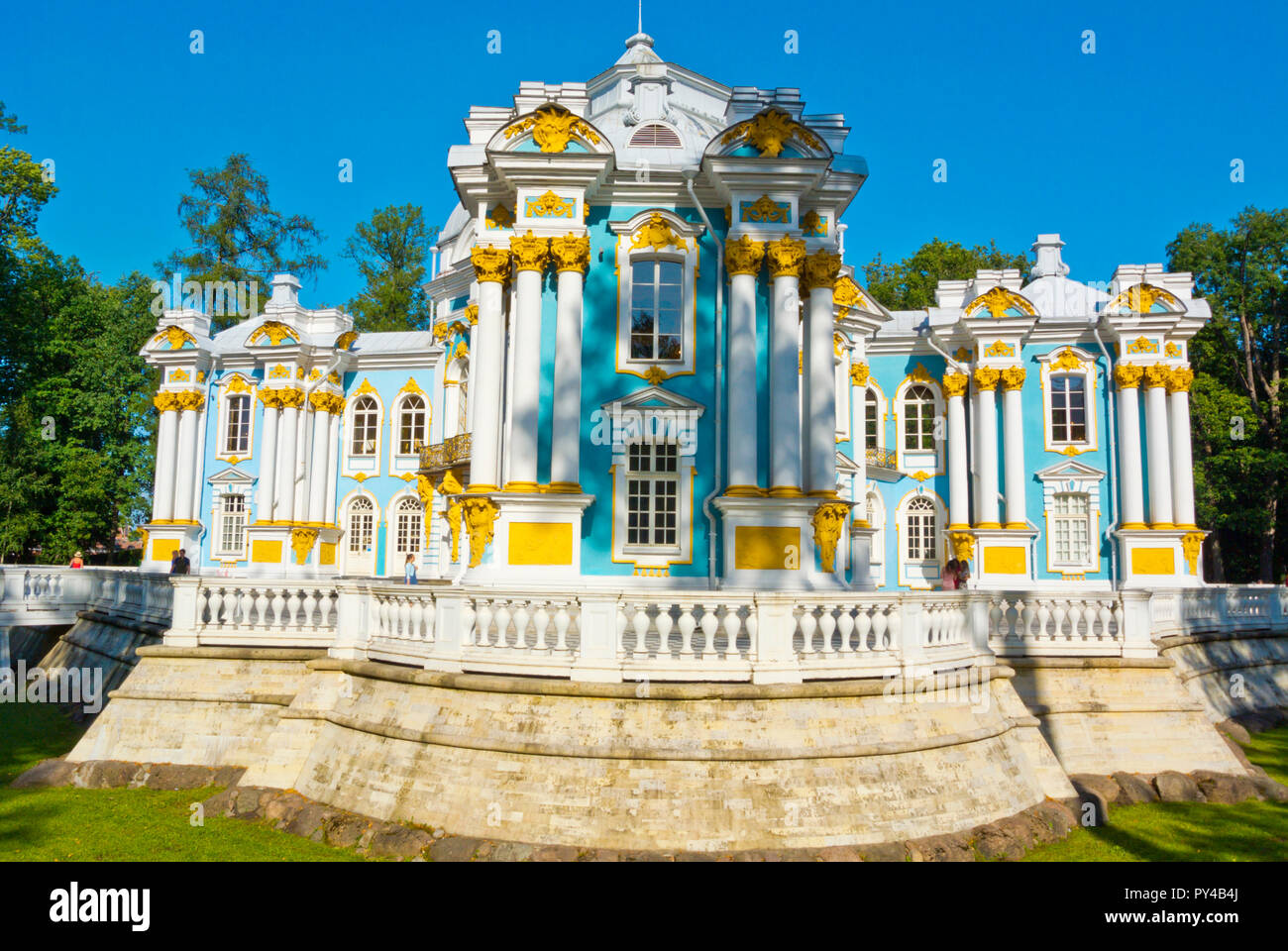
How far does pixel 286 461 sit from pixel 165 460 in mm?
4328

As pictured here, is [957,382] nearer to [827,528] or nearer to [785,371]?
[785,371]

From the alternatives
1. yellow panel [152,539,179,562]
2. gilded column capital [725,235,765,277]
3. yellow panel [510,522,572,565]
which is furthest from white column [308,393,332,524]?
gilded column capital [725,235,765,277]

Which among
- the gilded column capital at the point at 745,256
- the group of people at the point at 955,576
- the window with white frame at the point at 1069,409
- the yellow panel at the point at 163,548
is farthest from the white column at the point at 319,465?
the window with white frame at the point at 1069,409

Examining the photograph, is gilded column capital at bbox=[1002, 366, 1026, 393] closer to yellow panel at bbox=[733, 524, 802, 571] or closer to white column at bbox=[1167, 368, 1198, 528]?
white column at bbox=[1167, 368, 1198, 528]

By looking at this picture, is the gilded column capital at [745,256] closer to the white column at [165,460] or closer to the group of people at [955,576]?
the group of people at [955,576]

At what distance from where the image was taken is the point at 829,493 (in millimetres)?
14234

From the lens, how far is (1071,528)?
24391 mm

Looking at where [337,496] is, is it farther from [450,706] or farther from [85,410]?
[450,706]

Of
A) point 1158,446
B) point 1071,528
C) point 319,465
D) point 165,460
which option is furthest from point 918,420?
point 165,460

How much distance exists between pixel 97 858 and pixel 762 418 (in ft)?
32.8

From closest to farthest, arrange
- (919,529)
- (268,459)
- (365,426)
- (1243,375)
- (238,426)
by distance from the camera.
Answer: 1. (919,529)
2. (268,459)
3. (365,426)
4. (238,426)
5. (1243,375)

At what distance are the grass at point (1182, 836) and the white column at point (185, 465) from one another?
25910 mm

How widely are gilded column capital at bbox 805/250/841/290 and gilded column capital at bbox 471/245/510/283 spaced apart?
15.5ft

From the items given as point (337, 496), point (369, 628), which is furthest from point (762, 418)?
point (337, 496)
